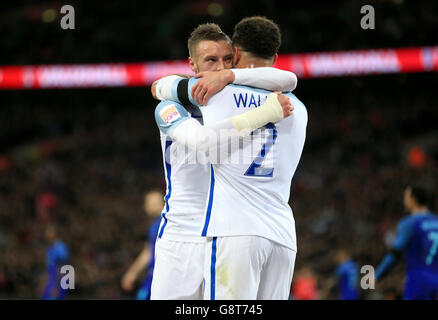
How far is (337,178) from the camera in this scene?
646 inches

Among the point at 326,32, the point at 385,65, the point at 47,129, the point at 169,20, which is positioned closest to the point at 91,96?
the point at 47,129

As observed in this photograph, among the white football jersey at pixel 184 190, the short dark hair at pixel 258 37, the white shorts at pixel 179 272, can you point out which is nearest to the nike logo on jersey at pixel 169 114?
the white football jersey at pixel 184 190

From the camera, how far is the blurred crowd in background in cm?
1424

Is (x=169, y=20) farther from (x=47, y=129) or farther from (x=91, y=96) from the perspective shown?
(x=47, y=129)

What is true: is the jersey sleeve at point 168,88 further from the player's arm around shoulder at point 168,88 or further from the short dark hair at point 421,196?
the short dark hair at point 421,196

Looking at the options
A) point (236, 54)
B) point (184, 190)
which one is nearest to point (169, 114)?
point (236, 54)

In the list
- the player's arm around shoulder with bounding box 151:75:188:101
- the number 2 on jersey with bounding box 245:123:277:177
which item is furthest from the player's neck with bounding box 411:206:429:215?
the player's arm around shoulder with bounding box 151:75:188:101

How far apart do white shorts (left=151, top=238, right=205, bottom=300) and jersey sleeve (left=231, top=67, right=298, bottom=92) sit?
3.44 ft

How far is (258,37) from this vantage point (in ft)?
10.5

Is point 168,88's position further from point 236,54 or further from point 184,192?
point 184,192
